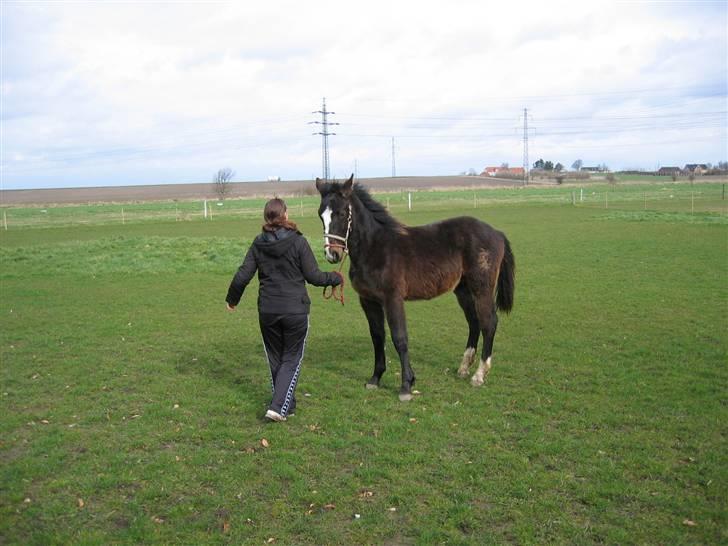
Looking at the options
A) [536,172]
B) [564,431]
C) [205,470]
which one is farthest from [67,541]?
[536,172]

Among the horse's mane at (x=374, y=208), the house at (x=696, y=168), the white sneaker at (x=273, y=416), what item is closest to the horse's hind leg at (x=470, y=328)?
the horse's mane at (x=374, y=208)

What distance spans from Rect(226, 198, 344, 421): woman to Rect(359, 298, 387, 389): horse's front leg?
3.72 feet

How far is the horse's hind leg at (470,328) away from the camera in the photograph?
7.56 m

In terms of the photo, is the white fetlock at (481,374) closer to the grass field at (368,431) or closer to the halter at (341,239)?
the grass field at (368,431)

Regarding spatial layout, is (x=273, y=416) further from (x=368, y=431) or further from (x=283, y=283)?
(x=283, y=283)

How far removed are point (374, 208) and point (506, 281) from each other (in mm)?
2157

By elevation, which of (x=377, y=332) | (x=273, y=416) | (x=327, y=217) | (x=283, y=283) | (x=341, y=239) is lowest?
(x=273, y=416)

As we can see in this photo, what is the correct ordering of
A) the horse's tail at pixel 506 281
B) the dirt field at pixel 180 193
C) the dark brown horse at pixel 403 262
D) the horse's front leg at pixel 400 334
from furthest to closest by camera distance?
the dirt field at pixel 180 193 < the horse's tail at pixel 506 281 < the horse's front leg at pixel 400 334 < the dark brown horse at pixel 403 262

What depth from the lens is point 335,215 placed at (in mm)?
6473

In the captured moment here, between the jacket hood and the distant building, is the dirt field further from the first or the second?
the jacket hood

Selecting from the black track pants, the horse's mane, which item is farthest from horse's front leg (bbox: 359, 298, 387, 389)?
the black track pants

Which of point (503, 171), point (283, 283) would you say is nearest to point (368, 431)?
point (283, 283)

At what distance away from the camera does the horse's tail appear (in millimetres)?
7875

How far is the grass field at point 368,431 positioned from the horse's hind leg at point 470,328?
9.7 inches
